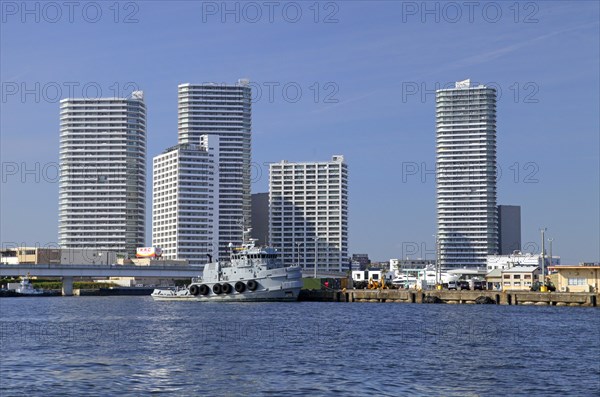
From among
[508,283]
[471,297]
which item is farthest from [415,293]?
[508,283]

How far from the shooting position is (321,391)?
45875 millimetres

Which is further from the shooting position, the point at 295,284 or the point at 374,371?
the point at 295,284

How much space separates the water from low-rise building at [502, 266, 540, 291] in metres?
81.3

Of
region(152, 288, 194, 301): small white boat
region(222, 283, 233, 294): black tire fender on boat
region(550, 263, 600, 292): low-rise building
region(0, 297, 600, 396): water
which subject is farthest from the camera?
region(152, 288, 194, 301): small white boat

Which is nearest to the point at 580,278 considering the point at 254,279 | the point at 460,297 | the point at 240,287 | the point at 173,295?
the point at 460,297

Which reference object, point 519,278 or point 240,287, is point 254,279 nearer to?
point 240,287

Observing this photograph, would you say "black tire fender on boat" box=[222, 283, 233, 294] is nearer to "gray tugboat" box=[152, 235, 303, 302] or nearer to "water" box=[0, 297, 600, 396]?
"gray tugboat" box=[152, 235, 303, 302]

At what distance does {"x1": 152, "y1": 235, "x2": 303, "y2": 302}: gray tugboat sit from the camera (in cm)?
14712

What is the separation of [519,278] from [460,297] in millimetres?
39016

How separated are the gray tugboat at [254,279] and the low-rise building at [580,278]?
42695 millimetres

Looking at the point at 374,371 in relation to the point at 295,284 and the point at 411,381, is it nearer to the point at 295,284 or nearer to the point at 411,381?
the point at 411,381

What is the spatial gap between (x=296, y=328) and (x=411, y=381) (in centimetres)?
3682

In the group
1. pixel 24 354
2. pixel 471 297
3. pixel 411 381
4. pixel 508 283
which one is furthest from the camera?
pixel 508 283

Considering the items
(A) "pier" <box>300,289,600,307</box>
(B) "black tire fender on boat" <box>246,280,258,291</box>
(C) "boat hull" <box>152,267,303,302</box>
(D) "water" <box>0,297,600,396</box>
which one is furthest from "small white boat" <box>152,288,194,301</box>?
(D) "water" <box>0,297,600,396</box>
